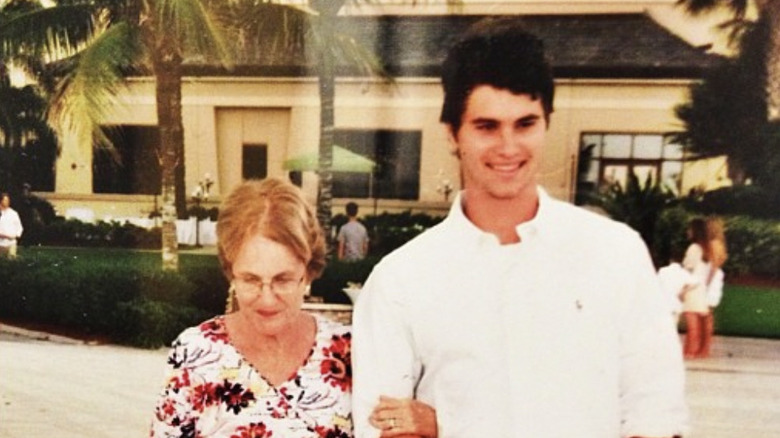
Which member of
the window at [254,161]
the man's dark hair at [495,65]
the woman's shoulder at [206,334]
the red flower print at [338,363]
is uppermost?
the man's dark hair at [495,65]

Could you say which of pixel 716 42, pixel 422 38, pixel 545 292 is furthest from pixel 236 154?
pixel 716 42

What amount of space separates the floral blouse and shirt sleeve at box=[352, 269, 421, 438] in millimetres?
67

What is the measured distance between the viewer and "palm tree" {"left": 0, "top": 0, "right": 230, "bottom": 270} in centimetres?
187

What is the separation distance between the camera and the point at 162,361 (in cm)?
199

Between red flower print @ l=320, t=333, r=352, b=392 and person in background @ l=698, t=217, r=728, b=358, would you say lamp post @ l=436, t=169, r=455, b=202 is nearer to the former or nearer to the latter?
red flower print @ l=320, t=333, r=352, b=392

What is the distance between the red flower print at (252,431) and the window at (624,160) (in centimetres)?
82

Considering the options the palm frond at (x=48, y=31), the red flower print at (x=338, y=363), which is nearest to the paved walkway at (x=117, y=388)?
the red flower print at (x=338, y=363)

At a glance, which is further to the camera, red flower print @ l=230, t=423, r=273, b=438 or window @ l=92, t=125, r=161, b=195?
window @ l=92, t=125, r=161, b=195

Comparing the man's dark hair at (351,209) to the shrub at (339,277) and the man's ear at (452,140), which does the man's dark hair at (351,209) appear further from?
the man's ear at (452,140)

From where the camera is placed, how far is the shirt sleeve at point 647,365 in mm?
1603

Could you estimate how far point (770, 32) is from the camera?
168cm

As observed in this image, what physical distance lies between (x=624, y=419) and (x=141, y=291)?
1.14 m

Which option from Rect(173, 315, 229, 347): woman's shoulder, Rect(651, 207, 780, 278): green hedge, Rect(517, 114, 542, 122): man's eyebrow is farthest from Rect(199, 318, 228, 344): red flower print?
Rect(651, 207, 780, 278): green hedge

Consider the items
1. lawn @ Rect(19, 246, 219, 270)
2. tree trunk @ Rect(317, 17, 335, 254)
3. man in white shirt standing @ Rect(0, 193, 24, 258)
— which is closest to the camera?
tree trunk @ Rect(317, 17, 335, 254)
